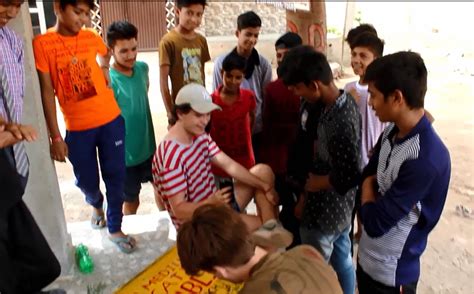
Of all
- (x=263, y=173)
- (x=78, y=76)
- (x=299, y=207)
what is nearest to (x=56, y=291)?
(x=78, y=76)

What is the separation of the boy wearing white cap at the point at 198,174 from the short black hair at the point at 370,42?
1.04m

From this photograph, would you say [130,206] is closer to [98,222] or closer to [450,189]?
[98,222]

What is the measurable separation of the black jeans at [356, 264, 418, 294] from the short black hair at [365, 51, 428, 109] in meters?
0.77

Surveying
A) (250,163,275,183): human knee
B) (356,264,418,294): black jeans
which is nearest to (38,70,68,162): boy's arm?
(250,163,275,183): human knee

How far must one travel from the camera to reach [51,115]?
2.66m

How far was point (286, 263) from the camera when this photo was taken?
1.53 meters

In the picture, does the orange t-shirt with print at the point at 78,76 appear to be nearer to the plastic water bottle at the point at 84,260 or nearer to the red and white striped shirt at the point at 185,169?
the red and white striped shirt at the point at 185,169

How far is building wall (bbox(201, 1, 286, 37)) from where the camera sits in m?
11.8

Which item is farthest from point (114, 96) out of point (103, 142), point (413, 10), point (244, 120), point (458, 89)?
point (413, 10)

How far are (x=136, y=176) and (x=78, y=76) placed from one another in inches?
39.5

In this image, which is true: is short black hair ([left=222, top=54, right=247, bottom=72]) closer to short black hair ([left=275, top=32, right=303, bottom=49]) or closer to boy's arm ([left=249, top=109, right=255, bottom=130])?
boy's arm ([left=249, top=109, right=255, bottom=130])

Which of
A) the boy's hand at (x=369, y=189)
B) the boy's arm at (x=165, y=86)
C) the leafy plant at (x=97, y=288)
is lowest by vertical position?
the leafy plant at (x=97, y=288)

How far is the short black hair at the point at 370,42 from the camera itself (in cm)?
293

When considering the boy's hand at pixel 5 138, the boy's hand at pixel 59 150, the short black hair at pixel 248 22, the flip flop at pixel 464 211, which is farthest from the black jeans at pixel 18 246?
the flip flop at pixel 464 211
